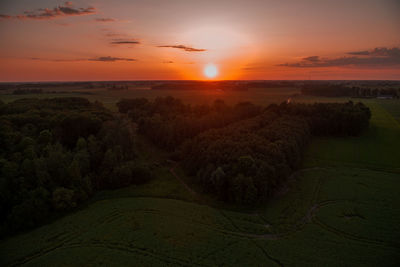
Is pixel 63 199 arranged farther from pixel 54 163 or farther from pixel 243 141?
pixel 243 141

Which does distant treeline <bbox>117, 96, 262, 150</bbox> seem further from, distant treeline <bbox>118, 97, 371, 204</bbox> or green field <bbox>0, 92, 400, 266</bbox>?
green field <bbox>0, 92, 400, 266</bbox>

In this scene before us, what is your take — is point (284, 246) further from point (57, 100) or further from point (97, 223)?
point (57, 100)

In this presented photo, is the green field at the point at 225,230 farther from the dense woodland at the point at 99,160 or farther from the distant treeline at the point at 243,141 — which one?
the distant treeline at the point at 243,141

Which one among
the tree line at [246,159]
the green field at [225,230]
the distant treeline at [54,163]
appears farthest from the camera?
the tree line at [246,159]

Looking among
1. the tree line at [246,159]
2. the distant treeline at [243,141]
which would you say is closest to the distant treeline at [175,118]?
the distant treeline at [243,141]

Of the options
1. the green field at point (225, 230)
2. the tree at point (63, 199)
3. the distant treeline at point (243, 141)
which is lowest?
the green field at point (225, 230)

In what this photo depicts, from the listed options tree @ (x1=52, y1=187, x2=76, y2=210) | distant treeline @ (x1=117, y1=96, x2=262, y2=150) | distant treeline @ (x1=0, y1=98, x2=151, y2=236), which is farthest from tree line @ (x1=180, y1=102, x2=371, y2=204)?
tree @ (x1=52, y1=187, x2=76, y2=210)
